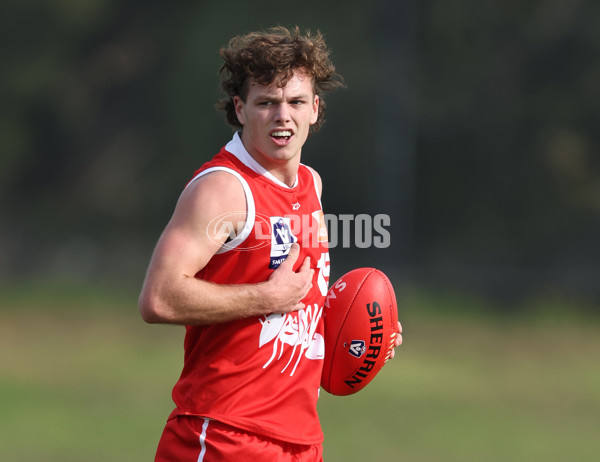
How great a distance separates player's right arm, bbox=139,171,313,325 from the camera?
2.77 meters

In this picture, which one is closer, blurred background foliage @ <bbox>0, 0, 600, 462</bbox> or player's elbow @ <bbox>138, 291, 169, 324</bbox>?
player's elbow @ <bbox>138, 291, 169, 324</bbox>

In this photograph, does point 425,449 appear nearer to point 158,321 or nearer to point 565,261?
point 158,321

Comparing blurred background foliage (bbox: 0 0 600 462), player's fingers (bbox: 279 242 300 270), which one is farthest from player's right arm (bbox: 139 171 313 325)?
blurred background foliage (bbox: 0 0 600 462)

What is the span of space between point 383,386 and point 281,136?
6434 mm

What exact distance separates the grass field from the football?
3.15 metres

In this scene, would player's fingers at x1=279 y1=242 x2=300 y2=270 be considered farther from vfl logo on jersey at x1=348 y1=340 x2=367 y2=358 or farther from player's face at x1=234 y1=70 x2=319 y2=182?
vfl logo on jersey at x1=348 y1=340 x2=367 y2=358

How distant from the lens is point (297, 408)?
3059 millimetres

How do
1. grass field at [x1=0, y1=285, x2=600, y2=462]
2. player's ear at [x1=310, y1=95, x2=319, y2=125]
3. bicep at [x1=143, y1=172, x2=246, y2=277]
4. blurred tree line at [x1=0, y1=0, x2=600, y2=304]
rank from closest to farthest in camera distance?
bicep at [x1=143, y1=172, x2=246, y2=277] → player's ear at [x1=310, y1=95, x2=319, y2=125] → grass field at [x1=0, y1=285, x2=600, y2=462] → blurred tree line at [x1=0, y1=0, x2=600, y2=304]

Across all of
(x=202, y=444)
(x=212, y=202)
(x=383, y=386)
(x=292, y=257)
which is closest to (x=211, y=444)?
(x=202, y=444)

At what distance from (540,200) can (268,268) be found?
11.0 metres

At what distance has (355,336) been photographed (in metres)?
3.32

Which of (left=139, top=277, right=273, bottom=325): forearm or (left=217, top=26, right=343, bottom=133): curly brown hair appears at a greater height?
(left=217, top=26, right=343, bottom=133): curly brown hair

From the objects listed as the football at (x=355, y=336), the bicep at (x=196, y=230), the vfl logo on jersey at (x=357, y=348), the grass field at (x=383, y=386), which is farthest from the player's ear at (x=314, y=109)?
the grass field at (x=383, y=386)

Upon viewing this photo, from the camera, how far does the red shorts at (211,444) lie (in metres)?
2.88
